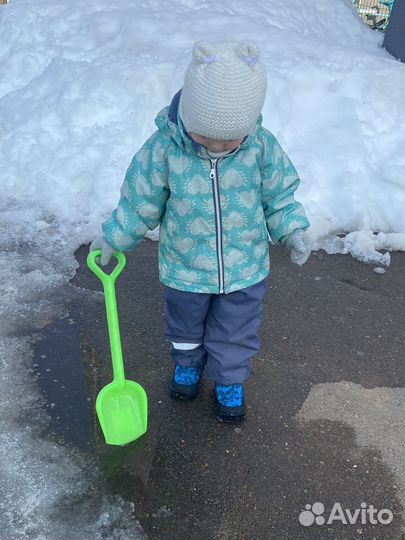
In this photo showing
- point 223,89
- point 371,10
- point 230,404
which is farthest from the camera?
point 371,10

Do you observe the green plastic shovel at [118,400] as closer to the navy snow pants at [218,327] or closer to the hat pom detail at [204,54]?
the navy snow pants at [218,327]

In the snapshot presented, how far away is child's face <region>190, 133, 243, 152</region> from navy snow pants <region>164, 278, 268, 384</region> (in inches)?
21.7

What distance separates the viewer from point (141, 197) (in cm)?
222

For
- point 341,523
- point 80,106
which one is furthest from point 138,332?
point 80,106

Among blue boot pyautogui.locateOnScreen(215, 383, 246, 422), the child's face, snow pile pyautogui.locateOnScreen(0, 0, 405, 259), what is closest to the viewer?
the child's face

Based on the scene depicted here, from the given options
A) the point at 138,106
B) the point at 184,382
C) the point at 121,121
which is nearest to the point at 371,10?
the point at 138,106

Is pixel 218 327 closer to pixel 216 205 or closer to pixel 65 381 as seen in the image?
pixel 216 205

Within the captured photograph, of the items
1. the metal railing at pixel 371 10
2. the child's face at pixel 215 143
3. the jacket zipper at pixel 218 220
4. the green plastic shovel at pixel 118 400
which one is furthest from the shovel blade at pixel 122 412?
the metal railing at pixel 371 10

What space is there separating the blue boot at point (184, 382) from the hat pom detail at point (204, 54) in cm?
124

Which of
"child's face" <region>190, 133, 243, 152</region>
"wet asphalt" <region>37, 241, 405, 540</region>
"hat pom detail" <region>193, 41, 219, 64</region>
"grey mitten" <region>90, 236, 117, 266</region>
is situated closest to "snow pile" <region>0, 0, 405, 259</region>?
"wet asphalt" <region>37, 241, 405, 540</region>

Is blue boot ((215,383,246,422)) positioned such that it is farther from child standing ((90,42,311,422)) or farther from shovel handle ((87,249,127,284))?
shovel handle ((87,249,127,284))

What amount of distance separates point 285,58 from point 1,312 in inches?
123

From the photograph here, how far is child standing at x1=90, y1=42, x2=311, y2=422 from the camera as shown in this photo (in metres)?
1.94

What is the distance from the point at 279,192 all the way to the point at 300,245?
200mm
